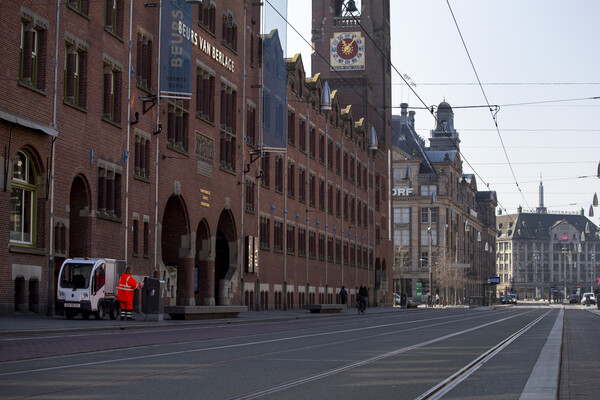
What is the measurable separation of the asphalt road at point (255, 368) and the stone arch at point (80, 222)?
44.2ft

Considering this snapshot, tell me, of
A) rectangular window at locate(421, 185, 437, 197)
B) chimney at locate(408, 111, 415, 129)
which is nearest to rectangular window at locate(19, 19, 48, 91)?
rectangular window at locate(421, 185, 437, 197)

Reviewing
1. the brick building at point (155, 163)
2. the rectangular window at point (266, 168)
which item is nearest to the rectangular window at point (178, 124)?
the brick building at point (155, 163)

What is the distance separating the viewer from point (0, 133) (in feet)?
93.8

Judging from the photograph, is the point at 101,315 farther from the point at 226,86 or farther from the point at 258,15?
the point at 258,15

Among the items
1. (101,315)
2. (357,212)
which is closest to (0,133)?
(101,315)

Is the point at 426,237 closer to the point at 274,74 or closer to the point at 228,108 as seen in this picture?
the point at 274,74

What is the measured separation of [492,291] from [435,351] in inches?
3736

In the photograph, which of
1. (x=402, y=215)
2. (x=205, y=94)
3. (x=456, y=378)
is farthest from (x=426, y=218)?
(x=456, y=378)

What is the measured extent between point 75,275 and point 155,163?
37.1 ft

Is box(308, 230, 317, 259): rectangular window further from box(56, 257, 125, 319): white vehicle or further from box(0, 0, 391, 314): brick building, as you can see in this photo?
box(56, 257, 125, 319): white vehicle

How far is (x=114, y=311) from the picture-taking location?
31578mm

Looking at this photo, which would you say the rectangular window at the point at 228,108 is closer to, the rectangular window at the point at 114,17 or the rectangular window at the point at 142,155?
the rectangular window at the point at 142,155

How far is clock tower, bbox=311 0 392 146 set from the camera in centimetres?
8638

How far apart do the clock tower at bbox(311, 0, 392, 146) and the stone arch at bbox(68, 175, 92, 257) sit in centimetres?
5319
